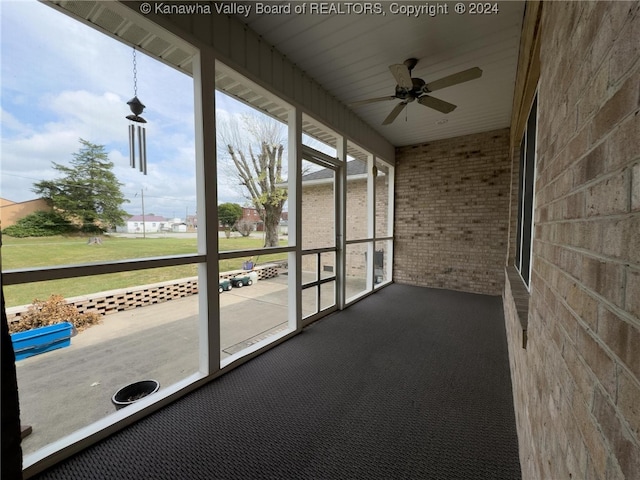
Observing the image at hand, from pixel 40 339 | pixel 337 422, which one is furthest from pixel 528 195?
pixel 40 339

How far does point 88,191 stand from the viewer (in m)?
1.98

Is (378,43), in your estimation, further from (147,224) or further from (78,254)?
(78,254)

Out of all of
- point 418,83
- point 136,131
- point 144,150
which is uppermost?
point 418,83

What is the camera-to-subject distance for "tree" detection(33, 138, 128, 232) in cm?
183

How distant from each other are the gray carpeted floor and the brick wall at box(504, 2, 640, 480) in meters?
0.79

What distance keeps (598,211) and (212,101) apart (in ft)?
8.34

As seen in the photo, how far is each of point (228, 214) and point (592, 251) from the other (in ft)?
9.06

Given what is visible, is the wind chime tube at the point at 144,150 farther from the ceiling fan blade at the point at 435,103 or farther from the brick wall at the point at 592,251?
the ceiling fan blade at the point at 435,103

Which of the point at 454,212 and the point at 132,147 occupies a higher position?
the point at 132,147

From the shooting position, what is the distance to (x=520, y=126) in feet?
11.4

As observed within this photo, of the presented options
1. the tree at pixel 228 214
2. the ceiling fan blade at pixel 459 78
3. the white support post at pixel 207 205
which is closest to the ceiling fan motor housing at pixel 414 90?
the ceiling fan blade at pixel 459 78

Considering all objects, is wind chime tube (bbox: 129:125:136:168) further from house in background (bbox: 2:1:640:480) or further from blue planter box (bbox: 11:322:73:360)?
blue planter box (bbox: 11:322:73:360)

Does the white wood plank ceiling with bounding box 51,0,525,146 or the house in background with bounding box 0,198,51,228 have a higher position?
the white wood plank ceiling with bounding box 51,0,525,146

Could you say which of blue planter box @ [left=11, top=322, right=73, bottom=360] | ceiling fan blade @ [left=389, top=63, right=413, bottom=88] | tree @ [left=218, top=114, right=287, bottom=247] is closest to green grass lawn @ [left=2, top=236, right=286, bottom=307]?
blue planter box @ [left=11, top=322, right=73, bottom=360]
